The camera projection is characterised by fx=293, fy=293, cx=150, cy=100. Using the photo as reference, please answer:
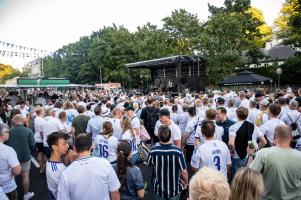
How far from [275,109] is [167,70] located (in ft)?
82.4

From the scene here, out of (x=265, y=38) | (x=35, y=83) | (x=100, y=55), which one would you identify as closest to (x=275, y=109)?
(x=35, y=83)

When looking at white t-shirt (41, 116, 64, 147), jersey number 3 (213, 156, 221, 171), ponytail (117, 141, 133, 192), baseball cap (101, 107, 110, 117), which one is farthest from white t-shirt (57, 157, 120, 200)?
baseball cap (101, 107, 110, 117)

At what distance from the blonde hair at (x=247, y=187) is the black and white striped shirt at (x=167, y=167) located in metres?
1.71

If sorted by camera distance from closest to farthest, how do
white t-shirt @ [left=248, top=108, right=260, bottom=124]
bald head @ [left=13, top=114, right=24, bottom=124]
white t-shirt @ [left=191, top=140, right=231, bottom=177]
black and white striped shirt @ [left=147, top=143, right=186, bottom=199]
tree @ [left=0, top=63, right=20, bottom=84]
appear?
black and white striped shirt @ [left=147, top=143, right=186, bottom=199] → white t-shirt @ [left=191, top=140, right=231, bottom=177] → bald head @ [left=13, top=114, right=24, bottom=124] → white t-shirt @ [left=248, top=108, right=260, bottom=124] → tree @ [left=0, top=63, right=20, bottom=84]

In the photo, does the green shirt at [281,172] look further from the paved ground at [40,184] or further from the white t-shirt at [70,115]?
the white t-shirt at [70,115]

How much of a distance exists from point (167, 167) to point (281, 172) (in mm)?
1437

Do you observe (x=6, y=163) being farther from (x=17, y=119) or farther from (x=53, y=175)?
(x=17, y=119)

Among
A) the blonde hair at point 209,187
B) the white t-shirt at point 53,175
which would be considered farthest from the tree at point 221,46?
the blonde hair at point 209,187

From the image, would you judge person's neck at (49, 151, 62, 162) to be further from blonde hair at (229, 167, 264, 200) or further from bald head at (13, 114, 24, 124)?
bald head at (13, 114, 24, 124)

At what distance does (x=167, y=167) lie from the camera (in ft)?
13.3

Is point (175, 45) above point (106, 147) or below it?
above

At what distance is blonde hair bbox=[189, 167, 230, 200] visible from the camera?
2.04 m

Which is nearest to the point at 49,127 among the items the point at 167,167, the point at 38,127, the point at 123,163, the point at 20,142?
the point at 38,127

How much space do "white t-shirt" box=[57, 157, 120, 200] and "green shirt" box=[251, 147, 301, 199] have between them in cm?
189
